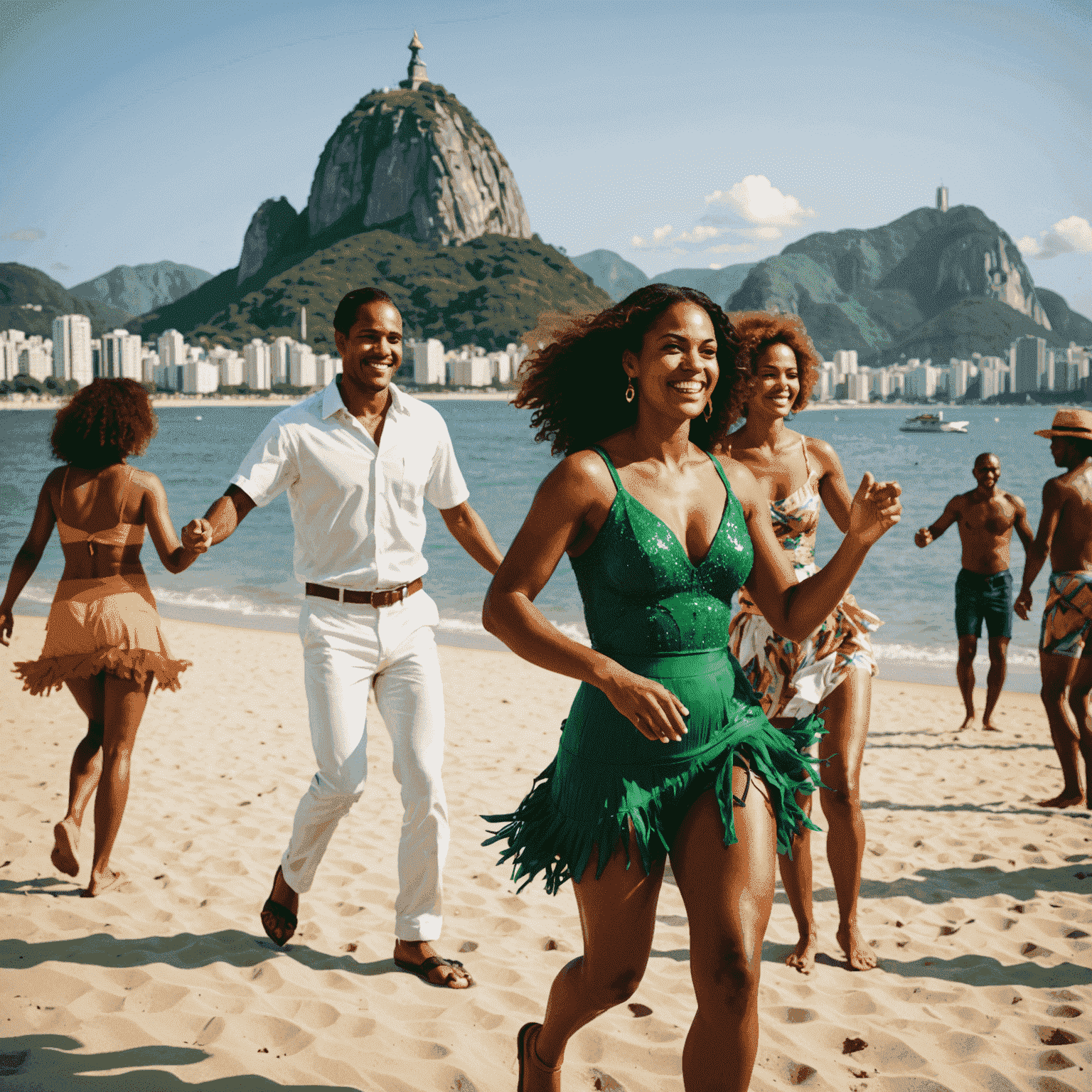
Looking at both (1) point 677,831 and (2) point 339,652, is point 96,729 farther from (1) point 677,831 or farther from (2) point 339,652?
(1) point 677,831

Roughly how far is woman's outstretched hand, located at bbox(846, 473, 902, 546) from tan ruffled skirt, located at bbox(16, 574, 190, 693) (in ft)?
8.96

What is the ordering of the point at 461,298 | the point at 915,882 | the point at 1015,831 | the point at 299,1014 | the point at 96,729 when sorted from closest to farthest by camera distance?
1. the point at 299,1014
2. the point at 96,729
3. the point at 915,882
4. the point at 1015,831
5. the point at 461,298

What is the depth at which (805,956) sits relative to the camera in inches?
140

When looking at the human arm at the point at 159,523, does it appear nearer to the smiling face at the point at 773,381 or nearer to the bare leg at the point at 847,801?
the smiling face at the point at 773,381

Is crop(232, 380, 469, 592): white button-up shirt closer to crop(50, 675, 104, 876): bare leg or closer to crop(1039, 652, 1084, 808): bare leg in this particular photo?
crop(50, 675, 104, 876): bare leg

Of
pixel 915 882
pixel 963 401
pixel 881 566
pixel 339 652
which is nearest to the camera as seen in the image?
pixel 339 652

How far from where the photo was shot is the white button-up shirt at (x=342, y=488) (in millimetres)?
3367

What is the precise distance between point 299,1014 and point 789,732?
5.96ft

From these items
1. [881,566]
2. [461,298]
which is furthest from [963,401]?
[881,566]

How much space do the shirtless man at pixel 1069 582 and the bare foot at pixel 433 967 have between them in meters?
3.61

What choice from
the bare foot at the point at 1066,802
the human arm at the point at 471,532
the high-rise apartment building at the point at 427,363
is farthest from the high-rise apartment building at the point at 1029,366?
the human arm at the point at 471,532

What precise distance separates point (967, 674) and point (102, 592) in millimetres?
6664

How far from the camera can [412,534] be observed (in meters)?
3.48

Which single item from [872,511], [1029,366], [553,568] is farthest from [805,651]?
[1029,366]
